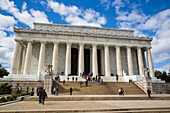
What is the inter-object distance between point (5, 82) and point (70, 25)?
79.8 feet

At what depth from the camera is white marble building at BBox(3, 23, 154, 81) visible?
34.7 meters

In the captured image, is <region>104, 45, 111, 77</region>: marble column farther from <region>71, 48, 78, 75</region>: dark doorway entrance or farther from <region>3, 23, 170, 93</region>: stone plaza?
<region>71, 48, 78, 75</region>: dark doorway entrance

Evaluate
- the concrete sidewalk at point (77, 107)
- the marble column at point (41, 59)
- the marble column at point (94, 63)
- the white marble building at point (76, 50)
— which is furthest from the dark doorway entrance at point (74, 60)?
the concrete sidewalk at point (77, 107)

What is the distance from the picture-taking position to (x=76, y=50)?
43.9m

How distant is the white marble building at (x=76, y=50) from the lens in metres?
34.7

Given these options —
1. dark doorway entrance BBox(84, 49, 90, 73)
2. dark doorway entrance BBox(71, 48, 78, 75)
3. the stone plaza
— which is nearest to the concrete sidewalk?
the stone plaza

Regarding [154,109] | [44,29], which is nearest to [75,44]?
[44,29]

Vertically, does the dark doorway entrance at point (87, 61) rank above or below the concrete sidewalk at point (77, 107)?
above

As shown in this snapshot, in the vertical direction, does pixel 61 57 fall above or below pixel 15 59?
above

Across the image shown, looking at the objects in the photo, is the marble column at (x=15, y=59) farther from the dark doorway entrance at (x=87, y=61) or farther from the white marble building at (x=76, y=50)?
the dark doorway entrance at (x=87, y=61)

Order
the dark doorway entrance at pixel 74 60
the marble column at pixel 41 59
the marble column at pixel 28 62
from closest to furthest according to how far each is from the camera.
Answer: the marble column at pixel 28 62, the marble column at pixel 41 59, the dark doorway entrance at pixel 74 60

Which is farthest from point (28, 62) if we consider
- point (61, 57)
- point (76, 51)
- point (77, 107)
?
point (77, 107)

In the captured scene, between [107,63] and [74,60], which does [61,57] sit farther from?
[107,63]

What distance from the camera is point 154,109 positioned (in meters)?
10.0
